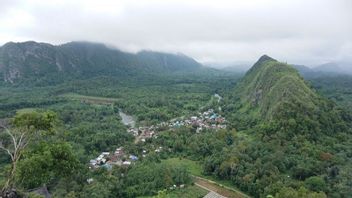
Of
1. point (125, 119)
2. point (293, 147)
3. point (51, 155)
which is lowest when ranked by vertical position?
point (125, 119)

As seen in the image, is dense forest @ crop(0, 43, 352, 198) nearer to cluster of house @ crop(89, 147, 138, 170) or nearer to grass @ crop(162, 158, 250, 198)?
grass @ crop(162, 158, 250, 198)

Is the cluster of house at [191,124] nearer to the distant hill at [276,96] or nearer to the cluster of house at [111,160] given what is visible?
the distant hill at [276,96]

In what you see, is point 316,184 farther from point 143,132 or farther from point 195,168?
point 143,132

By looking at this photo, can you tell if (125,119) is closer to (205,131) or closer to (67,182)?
(205,131)

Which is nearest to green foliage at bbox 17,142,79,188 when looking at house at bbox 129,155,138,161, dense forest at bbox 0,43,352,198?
dense forest at bbox 0,43,352,198

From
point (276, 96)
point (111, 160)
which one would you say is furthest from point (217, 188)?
point (276, 96)

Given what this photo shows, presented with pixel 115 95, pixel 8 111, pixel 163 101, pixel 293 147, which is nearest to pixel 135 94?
pixel 115 95
